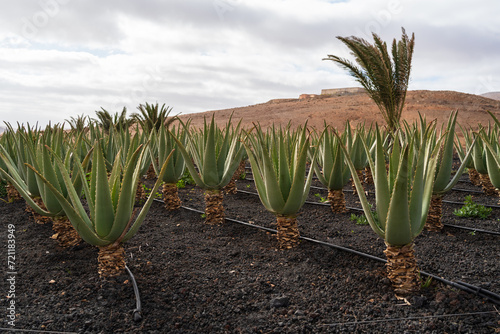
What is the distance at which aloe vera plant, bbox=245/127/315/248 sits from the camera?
2891mm

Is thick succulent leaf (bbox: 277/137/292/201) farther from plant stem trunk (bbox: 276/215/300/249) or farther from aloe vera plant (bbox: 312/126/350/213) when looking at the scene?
aloe vera plant (bbox: 312/126/350/213)

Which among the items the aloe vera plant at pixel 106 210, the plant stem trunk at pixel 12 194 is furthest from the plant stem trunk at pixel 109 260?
the plant stem trunk at pixel 12 194

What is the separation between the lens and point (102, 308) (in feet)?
7.14

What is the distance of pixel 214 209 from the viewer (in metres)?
4.01

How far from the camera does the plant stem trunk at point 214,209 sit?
13.1 ft

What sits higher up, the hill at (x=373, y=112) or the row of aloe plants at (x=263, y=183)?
the hill at (x=373, y=112)

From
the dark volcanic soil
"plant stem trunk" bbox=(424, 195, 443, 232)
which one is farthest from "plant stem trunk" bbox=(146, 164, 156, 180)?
"plant stem trunk" bbox=(424, 195, 443, 232)

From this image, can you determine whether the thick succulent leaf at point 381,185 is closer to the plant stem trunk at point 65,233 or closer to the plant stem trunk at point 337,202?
the plant stem trunk at point 337,202

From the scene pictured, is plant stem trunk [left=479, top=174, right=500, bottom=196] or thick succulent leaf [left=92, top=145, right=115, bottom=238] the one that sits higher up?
thick succulent leaf [left=92, top=145, right=115, bottom=238]

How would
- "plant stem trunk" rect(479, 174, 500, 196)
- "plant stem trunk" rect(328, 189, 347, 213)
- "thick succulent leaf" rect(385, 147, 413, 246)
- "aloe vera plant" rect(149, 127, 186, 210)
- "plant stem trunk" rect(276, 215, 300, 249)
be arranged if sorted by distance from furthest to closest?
"plant stem trunk" rect(479, 174, 500, 196) < "plant stem trunk" rect(328, 189, 347, 213) < "aloe vera plant" rect(149, 127, 186, 210) < "plant stem trunk" rect(276, 215, 300, 249) < "thick succulent leaf" rect(385, 147, 413, 246)

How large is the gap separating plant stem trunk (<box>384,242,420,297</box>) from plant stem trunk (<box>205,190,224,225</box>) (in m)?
2.09

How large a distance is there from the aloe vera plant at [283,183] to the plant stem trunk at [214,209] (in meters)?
0.93

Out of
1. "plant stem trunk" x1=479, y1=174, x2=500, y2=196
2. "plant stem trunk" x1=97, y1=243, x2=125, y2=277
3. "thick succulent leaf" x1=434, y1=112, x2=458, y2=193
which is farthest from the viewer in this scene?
"plant stem trunk" x1=479, y1=174, x2=500, y2=196

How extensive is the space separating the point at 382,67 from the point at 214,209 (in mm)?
7564
